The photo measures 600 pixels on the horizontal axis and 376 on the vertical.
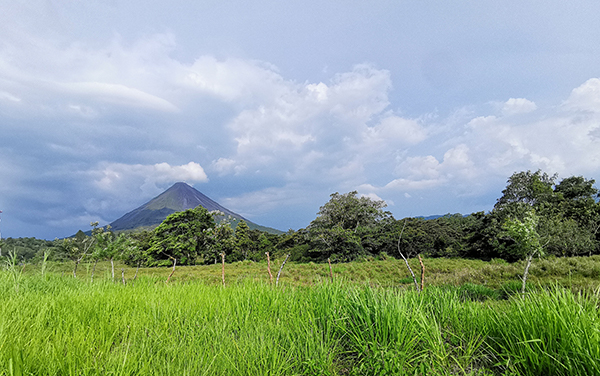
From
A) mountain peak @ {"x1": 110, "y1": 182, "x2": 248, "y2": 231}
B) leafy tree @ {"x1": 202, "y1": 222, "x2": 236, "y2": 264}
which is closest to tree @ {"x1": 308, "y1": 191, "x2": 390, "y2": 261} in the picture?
leafy tree @ {"x1": 202, "y1": 222, "x2": 236, "y2": 264}

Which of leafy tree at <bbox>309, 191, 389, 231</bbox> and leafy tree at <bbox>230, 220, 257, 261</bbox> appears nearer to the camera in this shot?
leafy tree at <bbox>309, 191, 389, 231</bbox>

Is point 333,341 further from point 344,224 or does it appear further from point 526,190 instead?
point 526,190

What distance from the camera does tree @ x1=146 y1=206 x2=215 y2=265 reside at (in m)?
28.2

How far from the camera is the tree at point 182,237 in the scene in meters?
28.2

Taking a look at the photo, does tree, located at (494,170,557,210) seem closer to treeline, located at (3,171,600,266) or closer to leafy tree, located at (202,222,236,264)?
treeline, located at (3,171,600,266)

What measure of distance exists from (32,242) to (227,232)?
24.7 metres

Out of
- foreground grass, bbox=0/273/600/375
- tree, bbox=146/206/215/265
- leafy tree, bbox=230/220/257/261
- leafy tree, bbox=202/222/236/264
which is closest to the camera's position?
foreground grass, bbox=0/273/600/375

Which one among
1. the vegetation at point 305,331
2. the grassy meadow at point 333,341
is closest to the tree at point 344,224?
the vegetation at point 305,331

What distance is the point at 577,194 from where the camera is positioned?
88.6 ft

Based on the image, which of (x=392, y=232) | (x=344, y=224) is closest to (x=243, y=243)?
(x=344, y=224)

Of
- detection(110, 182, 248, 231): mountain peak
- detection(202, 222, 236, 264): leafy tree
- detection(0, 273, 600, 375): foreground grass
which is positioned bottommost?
detection(0, 273, 600, 375): foreground grass

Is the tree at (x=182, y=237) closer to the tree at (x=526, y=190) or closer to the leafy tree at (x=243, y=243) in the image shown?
the leafy tree at (x=243, y=243)

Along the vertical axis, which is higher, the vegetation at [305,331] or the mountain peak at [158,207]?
the mountain peak at [158,207]

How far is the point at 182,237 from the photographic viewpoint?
1136 inches
